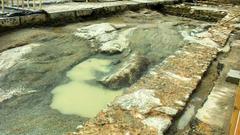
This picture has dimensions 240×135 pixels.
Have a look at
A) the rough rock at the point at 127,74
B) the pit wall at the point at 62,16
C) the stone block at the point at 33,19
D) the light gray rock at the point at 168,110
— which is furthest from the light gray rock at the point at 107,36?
the light gray rock at the point at 168,110

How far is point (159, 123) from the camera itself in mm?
2457

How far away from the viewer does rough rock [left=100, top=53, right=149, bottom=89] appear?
421 cm

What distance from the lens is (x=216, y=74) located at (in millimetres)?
3830

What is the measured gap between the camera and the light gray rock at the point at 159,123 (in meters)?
2.39

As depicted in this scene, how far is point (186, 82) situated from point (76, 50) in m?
2.62

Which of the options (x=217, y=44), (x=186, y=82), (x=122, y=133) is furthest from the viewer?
(x=217, y=44)

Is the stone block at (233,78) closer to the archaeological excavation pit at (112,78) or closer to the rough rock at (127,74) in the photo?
the archaeological excavation pit at (112,78)

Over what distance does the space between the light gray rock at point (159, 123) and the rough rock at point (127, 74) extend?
5.42 feet

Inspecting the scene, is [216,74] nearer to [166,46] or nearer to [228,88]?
[228,88]

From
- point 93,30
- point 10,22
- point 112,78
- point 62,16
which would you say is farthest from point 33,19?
point 112,78

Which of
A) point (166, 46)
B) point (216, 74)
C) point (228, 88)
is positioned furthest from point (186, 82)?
point (166, 46)

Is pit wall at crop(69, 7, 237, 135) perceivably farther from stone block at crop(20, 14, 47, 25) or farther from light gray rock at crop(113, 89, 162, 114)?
stone block at crop(20, 14, 47, 25)

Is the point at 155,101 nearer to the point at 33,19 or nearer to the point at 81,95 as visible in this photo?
the point at 81,95

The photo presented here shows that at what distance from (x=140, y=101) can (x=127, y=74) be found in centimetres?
164
